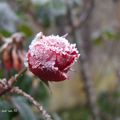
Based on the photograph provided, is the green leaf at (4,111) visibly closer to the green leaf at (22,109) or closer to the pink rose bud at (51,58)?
the green leaf at (22,109)

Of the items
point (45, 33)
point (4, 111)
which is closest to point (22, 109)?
point (4, 111)

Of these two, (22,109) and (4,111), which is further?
(22,109)

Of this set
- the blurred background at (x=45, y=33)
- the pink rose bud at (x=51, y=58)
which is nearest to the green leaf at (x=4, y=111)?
the blurred background at (x=45, y=33)

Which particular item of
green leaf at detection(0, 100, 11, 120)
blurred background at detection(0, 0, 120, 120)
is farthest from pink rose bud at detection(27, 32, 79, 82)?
green leaf at detection(0, 100, 11, 120)

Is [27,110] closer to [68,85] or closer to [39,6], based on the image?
[39,6]

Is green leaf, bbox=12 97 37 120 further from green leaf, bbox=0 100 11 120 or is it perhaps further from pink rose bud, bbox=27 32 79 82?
pink rose bud, bbox=27 32 79 82

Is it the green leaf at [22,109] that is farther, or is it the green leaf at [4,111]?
the green leaf at [22,109]

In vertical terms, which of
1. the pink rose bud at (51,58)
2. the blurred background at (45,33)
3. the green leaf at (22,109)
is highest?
the blurred background at (45,33)

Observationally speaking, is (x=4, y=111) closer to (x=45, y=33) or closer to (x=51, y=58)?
(x=51, y=58)

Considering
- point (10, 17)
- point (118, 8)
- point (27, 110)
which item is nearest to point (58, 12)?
point (10, 17)
